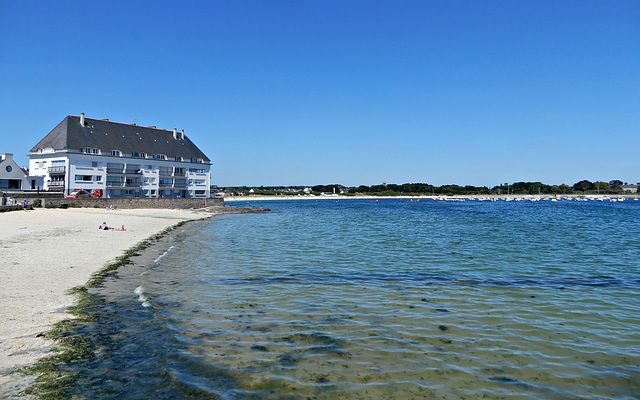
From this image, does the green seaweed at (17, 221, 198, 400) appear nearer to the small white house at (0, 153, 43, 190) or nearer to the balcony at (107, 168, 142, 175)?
the small white house at (0, 153, 43, 190)

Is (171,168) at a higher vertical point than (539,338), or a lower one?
higher

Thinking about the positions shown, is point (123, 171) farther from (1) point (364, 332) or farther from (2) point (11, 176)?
(1) point (364, 332)

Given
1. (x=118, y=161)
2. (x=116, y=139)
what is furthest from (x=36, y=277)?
(x=116, y=139)

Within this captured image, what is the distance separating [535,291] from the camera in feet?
42.3

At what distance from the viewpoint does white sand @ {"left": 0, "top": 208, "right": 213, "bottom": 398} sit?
6953 millimetres

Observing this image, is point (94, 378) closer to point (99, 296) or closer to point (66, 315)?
point (66, 315)

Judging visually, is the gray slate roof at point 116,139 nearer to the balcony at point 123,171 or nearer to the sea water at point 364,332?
the balcony at point 123,171

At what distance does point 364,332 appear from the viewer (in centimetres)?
886

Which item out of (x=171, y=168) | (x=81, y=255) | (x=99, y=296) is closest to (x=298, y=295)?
(x=99, y=296)

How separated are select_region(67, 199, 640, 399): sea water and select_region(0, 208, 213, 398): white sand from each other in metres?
0.86

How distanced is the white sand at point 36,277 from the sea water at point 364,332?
86cm

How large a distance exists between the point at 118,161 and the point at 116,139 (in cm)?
476

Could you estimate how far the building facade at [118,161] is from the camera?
216 ft

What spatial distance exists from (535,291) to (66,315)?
12621 mm
